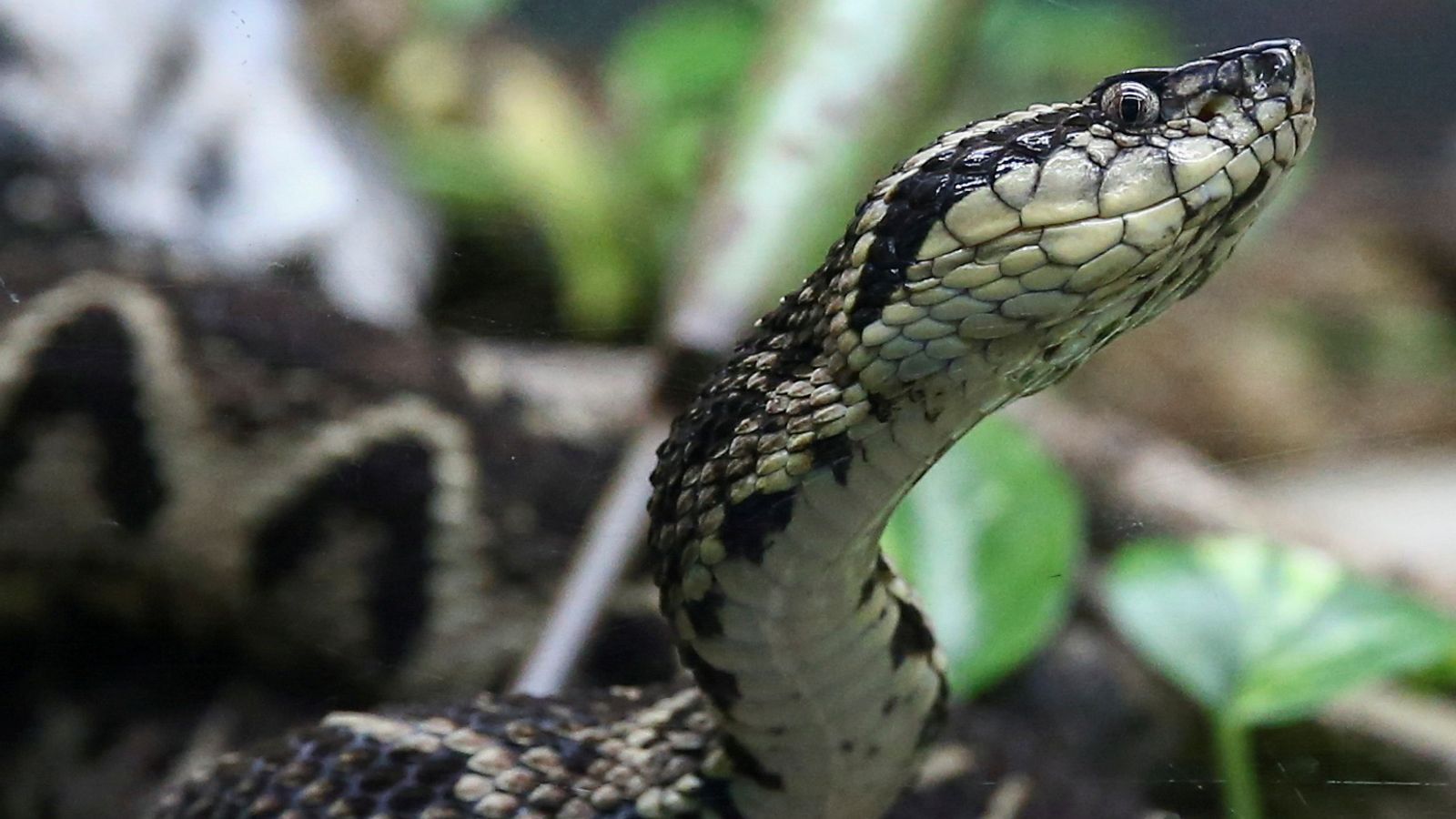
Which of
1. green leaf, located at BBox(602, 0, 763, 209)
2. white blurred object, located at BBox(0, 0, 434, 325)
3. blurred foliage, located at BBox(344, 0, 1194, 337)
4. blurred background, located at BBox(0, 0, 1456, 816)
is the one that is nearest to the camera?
blurred background, located at BBox(0, 0, 1456, 816)

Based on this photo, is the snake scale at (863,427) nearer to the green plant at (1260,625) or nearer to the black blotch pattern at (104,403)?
the green plant at (1260,625)

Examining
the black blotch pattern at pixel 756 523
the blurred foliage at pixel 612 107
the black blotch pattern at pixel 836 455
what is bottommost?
the black blotch pattern at pixel 756 523

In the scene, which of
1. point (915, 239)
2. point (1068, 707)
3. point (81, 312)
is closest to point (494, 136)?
point (81, 312)

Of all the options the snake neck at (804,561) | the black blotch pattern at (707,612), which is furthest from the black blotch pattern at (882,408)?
the black blotch pattern at (707,612)

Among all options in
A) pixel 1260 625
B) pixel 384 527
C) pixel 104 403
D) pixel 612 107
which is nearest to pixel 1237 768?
pixel 1260 625

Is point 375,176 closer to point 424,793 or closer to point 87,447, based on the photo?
point 87,447

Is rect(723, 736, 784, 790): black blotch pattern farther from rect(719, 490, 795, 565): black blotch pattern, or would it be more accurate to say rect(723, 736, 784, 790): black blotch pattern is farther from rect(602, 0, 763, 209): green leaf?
rect(602, 0, 763, 209): green leaf

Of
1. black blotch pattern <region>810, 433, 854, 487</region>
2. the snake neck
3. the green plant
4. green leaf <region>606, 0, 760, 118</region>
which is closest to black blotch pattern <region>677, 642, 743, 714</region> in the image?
the snake neck

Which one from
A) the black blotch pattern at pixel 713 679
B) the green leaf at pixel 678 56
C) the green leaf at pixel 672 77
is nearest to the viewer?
the black blotch pattern at pixel 713 679

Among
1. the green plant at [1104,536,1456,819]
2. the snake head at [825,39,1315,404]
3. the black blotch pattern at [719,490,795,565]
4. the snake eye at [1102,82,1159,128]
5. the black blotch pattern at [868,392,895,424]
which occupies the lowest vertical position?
the green plant at [1104,536,1456,819]
